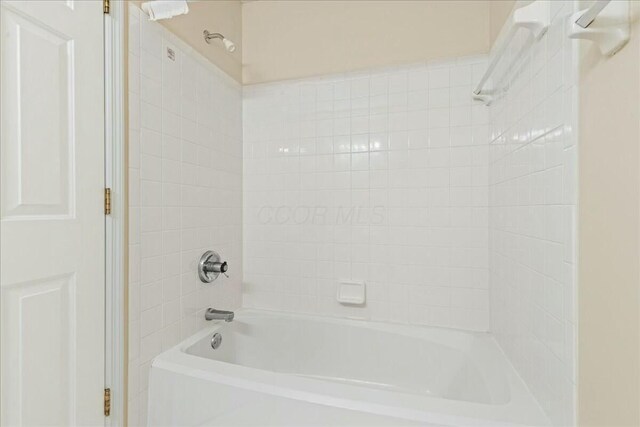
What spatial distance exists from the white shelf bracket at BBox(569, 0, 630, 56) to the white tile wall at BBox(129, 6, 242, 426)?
1.43 m

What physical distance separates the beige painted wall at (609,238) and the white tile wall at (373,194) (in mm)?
971

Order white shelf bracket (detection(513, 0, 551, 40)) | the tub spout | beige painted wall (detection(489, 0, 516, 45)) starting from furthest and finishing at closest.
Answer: the tub spout < beige painted wall (detection(489, 0, 516, 45)) < white shelf bracket (detection(513, 0, 551, 40))

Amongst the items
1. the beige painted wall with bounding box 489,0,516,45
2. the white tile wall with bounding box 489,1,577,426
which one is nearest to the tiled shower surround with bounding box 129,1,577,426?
the white tile wall with bounding box 489,1,577,426

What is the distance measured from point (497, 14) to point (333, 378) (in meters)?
2.11

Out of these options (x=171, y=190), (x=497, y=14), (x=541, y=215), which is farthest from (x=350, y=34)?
(x=541, y=215)

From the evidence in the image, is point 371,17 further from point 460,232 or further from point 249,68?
point 460,232

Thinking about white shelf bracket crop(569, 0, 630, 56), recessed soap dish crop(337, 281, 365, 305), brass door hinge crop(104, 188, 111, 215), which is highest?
white shelf bracket crop(569, 0, 630, 56)

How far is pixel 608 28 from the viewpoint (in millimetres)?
637

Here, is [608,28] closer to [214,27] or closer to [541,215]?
[541,215]

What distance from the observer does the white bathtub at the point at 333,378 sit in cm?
103

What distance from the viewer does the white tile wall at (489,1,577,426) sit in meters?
0.84

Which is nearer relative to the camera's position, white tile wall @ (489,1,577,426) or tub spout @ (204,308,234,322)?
white tile wall @ (489,1,577,426)

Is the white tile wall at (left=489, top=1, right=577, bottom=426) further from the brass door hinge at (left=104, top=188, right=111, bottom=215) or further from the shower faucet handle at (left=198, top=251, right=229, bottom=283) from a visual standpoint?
the brass door hinge at (left=104, top=188, right=111, bottom=215)

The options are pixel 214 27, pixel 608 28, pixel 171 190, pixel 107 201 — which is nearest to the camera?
pixel 608 28
